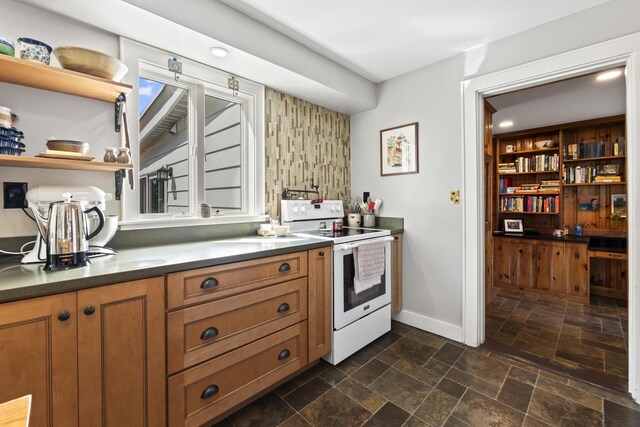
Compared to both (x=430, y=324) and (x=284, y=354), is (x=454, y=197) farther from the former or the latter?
(x=284, y=354)

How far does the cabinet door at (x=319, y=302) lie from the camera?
191 centimetres

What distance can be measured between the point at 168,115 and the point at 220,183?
62cm

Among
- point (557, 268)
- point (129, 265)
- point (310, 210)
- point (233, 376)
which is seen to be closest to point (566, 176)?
point (557, 268)

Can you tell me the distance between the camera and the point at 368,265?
224 cm

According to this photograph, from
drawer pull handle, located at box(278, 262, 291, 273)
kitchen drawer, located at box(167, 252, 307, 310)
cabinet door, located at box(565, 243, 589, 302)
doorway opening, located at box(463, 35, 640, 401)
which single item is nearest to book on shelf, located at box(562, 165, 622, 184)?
cabinet door, located at box(565, 243, 589, 302)

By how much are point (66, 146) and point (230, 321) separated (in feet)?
3.83

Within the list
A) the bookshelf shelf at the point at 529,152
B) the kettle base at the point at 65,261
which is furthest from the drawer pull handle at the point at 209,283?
the bookshelf shelf at the point at 529,152

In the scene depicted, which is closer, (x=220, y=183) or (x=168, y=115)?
(x=168, y=115)

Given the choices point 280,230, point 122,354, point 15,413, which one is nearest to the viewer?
point 15,413

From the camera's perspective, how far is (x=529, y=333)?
2568 mm

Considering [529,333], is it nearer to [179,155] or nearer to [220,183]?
[220,183]

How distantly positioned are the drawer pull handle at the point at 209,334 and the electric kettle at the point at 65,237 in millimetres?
605

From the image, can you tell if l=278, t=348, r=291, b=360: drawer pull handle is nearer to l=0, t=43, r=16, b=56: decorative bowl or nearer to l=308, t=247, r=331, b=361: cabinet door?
l=308, t=247, r=331, b=361: cabinet door

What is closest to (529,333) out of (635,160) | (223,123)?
(635,160)
